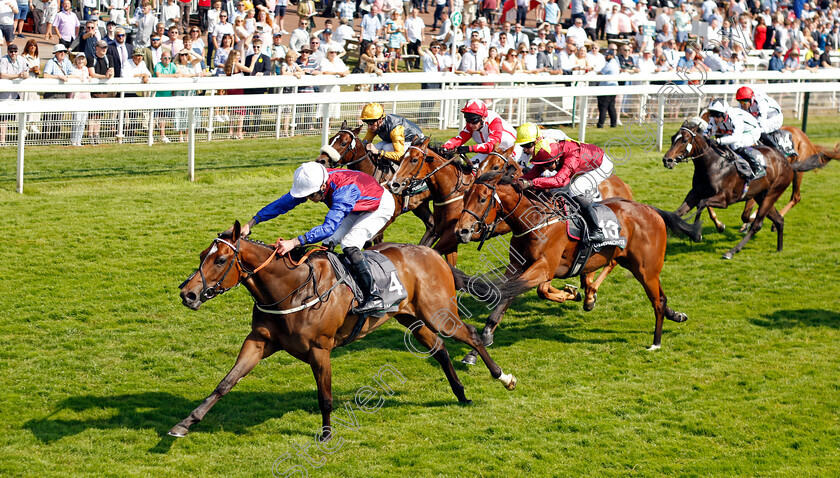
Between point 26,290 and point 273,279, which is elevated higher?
point 273,279

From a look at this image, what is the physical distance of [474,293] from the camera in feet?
21.3

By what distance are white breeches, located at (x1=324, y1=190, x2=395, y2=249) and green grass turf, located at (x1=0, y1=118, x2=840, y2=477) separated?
107cm

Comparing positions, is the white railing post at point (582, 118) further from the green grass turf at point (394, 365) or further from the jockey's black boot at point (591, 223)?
the jockey's black boot at point (591, 223)

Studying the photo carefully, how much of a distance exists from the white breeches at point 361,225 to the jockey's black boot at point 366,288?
0.92 ft

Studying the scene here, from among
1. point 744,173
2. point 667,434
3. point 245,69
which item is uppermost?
point 245,69

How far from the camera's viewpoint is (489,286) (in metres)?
6.62

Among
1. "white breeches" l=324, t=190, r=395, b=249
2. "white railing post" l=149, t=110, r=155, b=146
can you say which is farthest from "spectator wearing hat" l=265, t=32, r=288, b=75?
"white breeches" l=324, t=190, r=395, b=249

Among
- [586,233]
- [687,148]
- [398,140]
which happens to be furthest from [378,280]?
[687,148]

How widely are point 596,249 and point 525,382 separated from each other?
1381mm

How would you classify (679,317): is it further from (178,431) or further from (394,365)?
(178,431)

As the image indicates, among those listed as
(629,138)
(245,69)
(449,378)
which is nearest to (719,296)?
(449,378)

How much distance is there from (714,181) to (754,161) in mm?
636

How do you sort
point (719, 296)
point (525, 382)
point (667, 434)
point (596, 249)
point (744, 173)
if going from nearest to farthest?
1. point (667, 434)
2. point (525, 382)
3. point (596, 249)
4. point (719, 296)
5. point (744, 173)

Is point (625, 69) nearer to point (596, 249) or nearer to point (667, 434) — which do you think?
point (596, 249)
